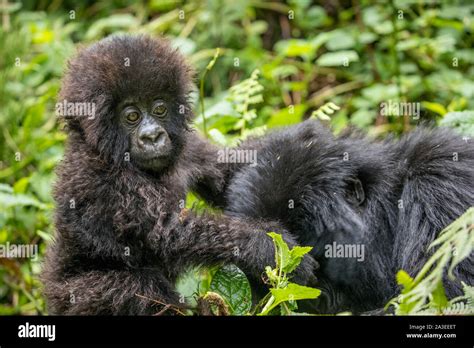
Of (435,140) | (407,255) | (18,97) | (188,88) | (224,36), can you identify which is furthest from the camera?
(224,36)

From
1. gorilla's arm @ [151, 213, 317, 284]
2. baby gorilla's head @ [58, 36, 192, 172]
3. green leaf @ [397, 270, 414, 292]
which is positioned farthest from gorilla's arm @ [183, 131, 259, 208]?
green leaf @ [397, 270, 414, 292]

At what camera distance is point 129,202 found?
4773 mm

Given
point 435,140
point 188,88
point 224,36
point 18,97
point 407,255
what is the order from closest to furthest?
point 407,255, point 435,140, point 188,88, point 18,97, point 224,36

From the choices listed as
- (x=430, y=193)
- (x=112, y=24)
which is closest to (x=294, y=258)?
(x=430, y=193)

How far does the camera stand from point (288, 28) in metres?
9.80

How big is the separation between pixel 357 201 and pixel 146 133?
137cm

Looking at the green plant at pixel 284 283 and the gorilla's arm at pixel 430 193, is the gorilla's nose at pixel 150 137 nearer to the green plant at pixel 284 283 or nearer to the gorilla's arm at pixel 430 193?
the green plant at pixel 284 283

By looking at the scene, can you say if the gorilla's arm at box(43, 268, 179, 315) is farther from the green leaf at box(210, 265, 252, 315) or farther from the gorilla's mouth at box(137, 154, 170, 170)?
the gorilla's mouth at box(137, 154, 170, 170)

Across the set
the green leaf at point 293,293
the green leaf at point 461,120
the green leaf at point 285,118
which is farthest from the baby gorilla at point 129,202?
the green leaf at point 461,120

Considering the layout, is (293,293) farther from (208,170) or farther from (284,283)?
(208,170)

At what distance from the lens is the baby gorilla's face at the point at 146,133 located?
4.96 metres
